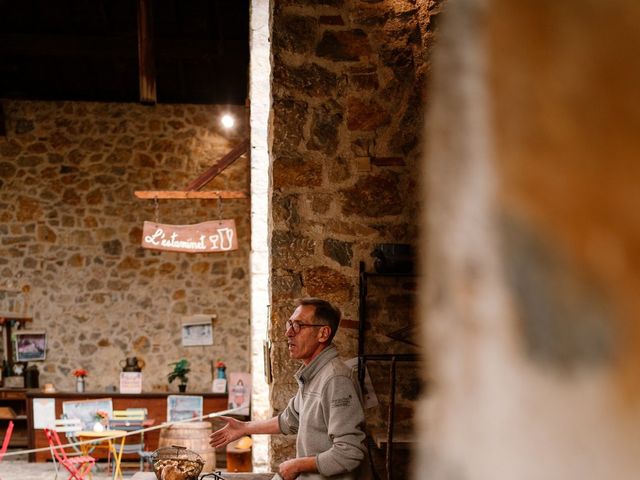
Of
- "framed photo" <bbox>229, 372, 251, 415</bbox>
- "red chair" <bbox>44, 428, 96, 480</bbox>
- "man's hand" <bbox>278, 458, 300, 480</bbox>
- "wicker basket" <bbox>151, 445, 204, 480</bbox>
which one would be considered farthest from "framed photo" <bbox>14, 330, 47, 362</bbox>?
"man's hand" <bbox>278, 458, 300, 480</bbox>

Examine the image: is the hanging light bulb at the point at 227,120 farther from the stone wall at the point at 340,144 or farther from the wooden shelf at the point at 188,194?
the stone wall at the point at 340,144

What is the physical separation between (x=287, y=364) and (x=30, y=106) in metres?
7.63

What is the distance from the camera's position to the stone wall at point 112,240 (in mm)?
9477

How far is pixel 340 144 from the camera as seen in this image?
3.61 meters

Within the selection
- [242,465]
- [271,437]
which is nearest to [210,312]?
[242,465]

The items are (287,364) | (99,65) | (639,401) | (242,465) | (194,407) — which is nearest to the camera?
(639,401)

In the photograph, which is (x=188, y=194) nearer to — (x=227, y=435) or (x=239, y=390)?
(x=239, y=390)

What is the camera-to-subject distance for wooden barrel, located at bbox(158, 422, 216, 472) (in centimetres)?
649

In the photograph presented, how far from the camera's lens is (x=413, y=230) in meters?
3.55

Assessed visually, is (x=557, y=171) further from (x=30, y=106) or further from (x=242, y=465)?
(x=30, y=106)

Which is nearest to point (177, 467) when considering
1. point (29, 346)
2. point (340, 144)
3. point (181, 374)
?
point (340, 144)

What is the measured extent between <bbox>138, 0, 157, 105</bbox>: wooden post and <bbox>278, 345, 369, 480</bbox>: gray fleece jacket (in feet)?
18.2

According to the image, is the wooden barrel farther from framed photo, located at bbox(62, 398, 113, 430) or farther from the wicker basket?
the wicker basket

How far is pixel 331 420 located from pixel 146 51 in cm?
591
